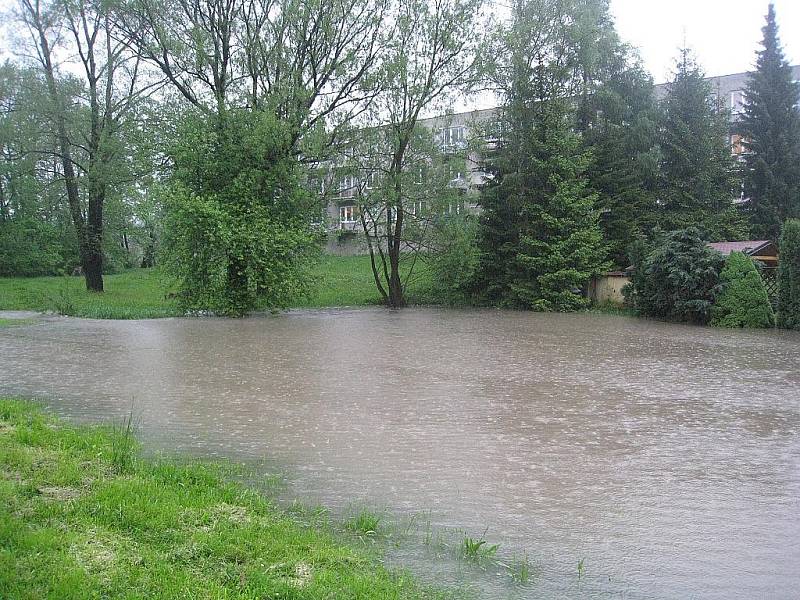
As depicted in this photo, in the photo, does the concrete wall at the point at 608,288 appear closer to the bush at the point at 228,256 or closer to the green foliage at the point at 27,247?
the bush at the point at 228,256

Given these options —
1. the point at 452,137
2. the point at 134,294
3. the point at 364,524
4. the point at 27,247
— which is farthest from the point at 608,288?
the point at 27,247

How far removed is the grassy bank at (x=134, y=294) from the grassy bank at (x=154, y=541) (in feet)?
60.1

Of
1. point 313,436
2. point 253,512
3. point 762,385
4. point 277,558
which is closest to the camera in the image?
point 277,558

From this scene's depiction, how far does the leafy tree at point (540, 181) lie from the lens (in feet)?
88.7

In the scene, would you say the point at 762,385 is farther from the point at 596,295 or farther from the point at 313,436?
the point at 596,295

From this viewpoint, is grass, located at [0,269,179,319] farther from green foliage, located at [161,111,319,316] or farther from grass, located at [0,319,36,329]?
grass, located at [0,319,36,329]

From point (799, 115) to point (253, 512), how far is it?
37.2 m

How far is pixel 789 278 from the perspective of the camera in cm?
1927

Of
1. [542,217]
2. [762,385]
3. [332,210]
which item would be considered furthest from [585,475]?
[332,210]

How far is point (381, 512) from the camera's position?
501 centimetres

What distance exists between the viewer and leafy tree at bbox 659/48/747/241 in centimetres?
3038

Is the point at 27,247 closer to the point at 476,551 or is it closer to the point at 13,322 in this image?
the point at 13,322

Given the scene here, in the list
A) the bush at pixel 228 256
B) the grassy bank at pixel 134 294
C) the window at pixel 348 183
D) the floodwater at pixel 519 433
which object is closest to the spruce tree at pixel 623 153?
the grassy bank at pixel 134 294

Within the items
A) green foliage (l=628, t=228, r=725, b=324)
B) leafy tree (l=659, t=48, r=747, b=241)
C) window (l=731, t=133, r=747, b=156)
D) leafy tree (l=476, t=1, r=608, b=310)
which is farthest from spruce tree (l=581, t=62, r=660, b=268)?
window (l=731, t=133, r=747, b=156)
